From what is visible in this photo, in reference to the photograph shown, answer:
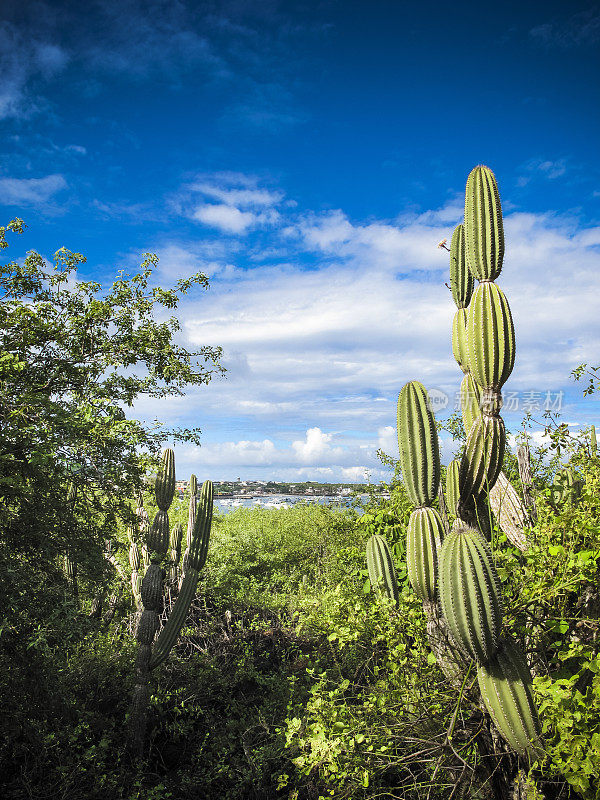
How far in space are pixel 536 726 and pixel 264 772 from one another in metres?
4.39

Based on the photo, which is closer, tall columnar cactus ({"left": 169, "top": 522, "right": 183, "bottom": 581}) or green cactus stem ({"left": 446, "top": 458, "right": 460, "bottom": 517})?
green cactus stem ({"left": 446, "top": 458, "right": 460, "bottom": 517})

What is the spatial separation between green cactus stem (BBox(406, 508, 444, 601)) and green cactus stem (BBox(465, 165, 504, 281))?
2.18m

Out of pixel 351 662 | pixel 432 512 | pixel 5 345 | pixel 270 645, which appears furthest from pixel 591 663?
pixel 270 645

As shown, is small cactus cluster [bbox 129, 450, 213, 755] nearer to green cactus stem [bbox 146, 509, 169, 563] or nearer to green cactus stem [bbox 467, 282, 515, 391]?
green cactus stem [bbox 146, 509, 169, 563]

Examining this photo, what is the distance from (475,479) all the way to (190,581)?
18.5 ft

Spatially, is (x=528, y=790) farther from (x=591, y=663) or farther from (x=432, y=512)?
(x=432, y=512)

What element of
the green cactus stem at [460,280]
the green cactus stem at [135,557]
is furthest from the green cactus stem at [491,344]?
the green cactus stem at [135,557]

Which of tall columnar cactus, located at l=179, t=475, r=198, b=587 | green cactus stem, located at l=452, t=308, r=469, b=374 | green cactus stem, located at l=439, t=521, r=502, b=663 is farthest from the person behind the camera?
tall columnar cactus, located at l=179, t=475, r=198, b=587

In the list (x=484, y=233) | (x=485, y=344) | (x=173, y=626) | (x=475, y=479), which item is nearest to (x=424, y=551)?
(x=475, y=479)

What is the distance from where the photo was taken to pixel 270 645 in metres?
9.55

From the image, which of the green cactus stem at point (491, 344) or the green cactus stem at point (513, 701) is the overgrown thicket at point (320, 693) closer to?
the green cactus stem at point (513, 701)

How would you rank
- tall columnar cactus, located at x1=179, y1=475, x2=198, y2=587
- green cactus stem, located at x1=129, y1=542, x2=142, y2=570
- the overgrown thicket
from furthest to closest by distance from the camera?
green cactus stem, located at x1=129, y1=542, x2=142, y2=570, tall columnar cactus, located at x1=179, y1=475, x2=198, y2=587, the overgrown thicket

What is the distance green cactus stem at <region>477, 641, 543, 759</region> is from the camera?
109 inches

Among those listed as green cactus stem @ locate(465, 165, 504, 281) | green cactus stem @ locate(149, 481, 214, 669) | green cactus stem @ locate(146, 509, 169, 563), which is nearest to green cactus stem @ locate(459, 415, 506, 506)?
green cactus stem @ locate(465, 165, 504, 281)
